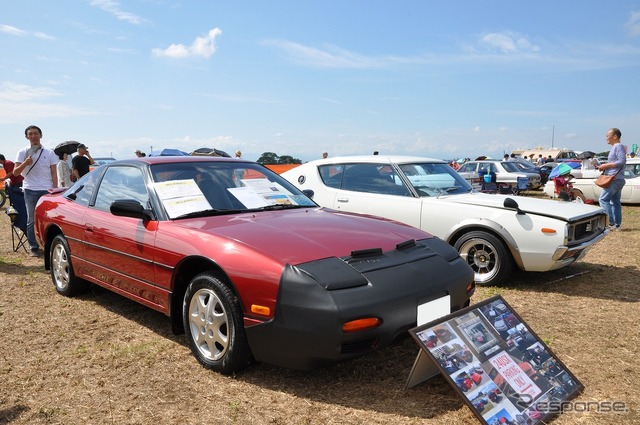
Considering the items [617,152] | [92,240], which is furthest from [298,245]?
[617,152]

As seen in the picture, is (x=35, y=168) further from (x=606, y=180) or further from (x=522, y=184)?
(x=522, y=184)

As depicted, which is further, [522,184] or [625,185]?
[522,184]

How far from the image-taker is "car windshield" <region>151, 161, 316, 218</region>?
3707 millimetres

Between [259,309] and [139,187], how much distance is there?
1.83 meters

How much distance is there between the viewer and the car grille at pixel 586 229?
4934mm

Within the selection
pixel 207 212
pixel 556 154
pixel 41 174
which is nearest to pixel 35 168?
pixel 41 174

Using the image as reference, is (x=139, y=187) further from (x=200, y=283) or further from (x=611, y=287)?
(x=611, y=287)

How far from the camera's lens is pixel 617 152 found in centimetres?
872

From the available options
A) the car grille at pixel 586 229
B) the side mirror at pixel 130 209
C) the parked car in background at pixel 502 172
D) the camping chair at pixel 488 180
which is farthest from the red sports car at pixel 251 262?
the parked car in background at pixel 502 172

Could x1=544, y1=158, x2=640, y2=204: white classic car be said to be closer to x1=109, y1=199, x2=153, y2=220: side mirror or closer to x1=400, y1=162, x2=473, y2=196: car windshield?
x1=400, y1=162, x2=473, y2=196: car windshield

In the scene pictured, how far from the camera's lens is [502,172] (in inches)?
710

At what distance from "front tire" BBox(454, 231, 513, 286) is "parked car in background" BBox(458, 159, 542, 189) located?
12.1 m

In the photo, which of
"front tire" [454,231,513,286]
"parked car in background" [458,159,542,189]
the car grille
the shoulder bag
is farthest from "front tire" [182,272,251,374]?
"parked car in background" [458,159,542,189]

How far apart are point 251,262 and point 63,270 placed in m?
3.08
